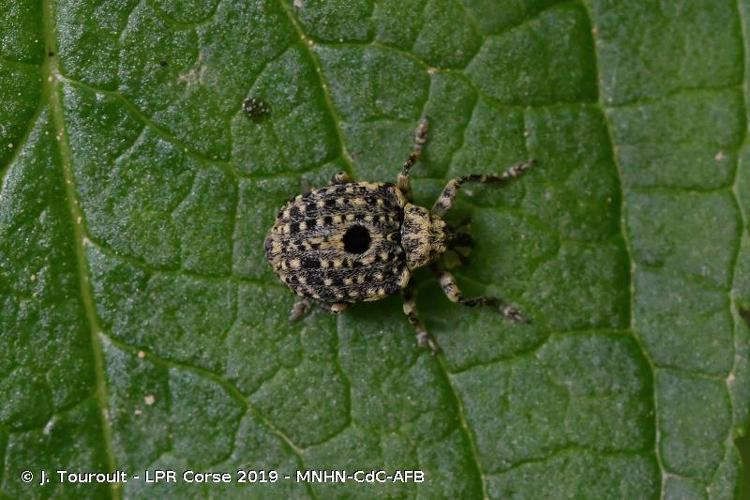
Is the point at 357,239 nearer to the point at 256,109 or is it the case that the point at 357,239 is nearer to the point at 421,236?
the point at 421,236

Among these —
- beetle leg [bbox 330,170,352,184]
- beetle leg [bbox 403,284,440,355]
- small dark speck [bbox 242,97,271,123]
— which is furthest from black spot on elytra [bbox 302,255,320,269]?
small dark speck [bbox 242,97,271,123]

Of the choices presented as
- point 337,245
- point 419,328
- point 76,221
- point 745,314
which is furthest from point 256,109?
point 745,314

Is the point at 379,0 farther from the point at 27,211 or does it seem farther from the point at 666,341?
the point at 666,341

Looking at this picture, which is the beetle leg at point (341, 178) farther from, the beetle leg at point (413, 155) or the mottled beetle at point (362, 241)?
the beetle leg at point (413, 155)

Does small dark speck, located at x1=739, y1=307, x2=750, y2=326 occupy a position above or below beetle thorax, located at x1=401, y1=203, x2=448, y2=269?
below

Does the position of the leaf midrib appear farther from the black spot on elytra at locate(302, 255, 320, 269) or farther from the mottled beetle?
the black spot on elytra at locate(302, 255, 320, 269)

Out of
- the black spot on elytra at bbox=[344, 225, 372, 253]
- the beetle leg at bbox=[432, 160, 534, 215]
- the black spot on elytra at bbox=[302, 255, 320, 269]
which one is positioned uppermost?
the beetle leg at bbox=[432, 160, 534, 215]

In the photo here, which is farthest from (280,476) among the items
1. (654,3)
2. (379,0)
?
(654,3)
